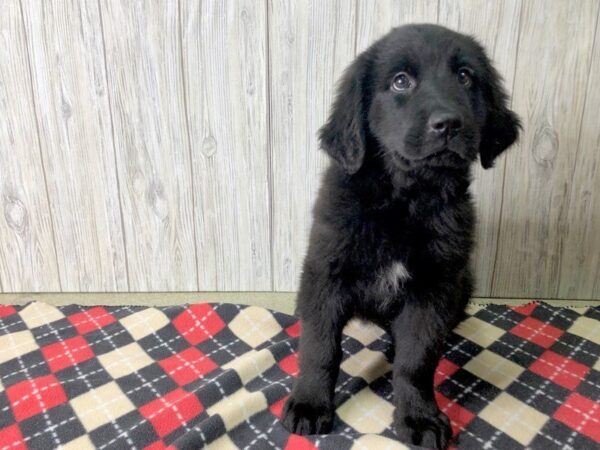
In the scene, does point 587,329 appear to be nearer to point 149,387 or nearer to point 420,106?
point 420,106

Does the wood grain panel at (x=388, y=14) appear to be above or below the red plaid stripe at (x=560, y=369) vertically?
above

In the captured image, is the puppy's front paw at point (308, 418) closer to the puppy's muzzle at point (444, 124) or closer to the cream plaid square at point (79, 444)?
the cream plaid square at point (79, 444)

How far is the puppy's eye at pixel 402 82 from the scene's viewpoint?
1.21 metres

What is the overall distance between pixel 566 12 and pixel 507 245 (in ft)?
2.96

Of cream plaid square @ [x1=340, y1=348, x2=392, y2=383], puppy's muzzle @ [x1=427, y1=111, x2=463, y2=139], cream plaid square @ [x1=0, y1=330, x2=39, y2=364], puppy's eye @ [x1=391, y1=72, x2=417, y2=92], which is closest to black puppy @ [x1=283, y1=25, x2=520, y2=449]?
puppy's eye @ [x1=391, y1=72, x2=417, y2=92]

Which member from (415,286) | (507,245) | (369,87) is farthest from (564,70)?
(415,286)

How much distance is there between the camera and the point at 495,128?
4.24 feet

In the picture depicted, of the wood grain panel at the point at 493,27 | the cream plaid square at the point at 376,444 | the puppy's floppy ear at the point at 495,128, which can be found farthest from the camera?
the wood grain panel at the point at 493,27

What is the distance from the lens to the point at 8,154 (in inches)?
75.1

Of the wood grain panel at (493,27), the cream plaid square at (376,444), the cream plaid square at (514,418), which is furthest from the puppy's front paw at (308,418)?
the wood grain panel at (493,27)

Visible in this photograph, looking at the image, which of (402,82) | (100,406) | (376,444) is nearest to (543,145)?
(402,82)

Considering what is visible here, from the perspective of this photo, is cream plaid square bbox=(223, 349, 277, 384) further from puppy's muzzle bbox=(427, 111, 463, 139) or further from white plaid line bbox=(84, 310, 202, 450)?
puppy's muzzle bbox=(427, 111, 463, 139)

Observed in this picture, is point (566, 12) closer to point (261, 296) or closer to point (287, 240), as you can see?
point (287, 240)

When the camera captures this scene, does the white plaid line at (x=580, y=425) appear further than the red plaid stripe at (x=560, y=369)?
No
